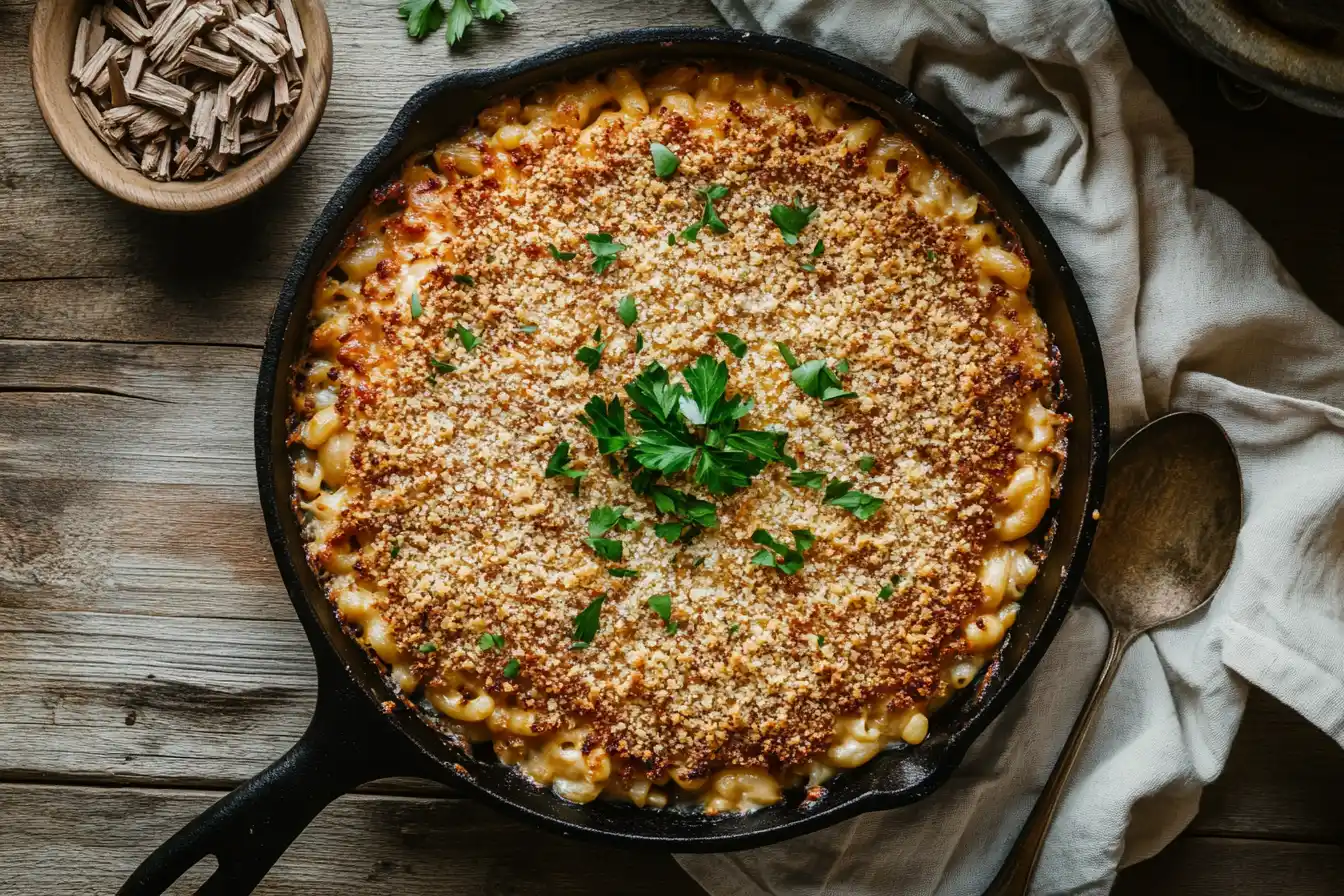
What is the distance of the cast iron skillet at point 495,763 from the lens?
81.6 inches

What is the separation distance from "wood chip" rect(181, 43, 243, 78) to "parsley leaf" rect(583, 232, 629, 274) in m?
0.86

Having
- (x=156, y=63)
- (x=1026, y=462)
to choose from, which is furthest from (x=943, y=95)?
(x=156, y=63)

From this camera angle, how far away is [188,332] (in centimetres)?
257

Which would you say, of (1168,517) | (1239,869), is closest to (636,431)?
(1168,517)

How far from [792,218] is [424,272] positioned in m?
0.76

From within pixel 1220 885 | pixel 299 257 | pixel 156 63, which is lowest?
pixel 1220 885

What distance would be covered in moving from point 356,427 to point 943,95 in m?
1.45

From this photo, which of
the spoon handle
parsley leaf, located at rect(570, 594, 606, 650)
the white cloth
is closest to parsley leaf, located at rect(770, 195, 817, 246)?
the white cloth

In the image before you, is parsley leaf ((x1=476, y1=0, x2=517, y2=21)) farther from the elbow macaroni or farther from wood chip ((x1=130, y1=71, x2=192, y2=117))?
wood chip ((x1=130, y1=71, x2=192, y2=117))

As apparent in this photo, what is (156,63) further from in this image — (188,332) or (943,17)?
(943,17)

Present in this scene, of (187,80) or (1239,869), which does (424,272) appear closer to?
(187,80)

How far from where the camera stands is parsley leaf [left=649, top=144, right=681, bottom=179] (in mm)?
2223

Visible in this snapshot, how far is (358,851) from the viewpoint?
261cm

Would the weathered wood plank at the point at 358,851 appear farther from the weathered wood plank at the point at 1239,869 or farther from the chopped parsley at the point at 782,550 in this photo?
the weathered wood plank at the point at 1239,869
